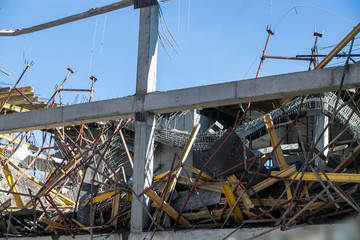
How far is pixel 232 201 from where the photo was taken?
7488mm

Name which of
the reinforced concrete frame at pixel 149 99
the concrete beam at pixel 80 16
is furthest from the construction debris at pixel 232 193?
the concrete beam at pixel 80 16

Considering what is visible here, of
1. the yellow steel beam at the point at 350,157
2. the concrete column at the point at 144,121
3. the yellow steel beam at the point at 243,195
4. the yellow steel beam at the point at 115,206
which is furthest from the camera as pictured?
the yellow steel beam at the point at 115,206

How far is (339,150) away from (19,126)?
1352cm

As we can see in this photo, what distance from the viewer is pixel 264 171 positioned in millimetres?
7938

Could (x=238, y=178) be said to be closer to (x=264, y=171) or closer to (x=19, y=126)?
Answer: (x=264, y=171)

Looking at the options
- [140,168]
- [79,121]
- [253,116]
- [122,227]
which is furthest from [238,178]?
[253,116]

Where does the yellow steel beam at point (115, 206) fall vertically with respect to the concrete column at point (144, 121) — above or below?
below

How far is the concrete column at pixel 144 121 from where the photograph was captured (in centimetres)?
814

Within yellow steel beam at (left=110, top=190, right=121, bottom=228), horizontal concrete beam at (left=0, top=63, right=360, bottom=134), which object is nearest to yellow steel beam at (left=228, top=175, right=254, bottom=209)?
horizontal concrete beam at (left=0, top=63, right=360, bottom=134)

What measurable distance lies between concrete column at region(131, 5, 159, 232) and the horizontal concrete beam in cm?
23

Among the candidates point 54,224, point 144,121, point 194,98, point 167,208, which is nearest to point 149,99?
point 144,121

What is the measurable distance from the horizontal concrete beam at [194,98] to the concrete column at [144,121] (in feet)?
0.74

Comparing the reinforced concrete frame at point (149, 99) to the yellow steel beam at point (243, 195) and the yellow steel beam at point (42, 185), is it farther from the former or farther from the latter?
the yellow steel beam at point (42, 185)

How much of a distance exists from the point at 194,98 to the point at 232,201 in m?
1.80
